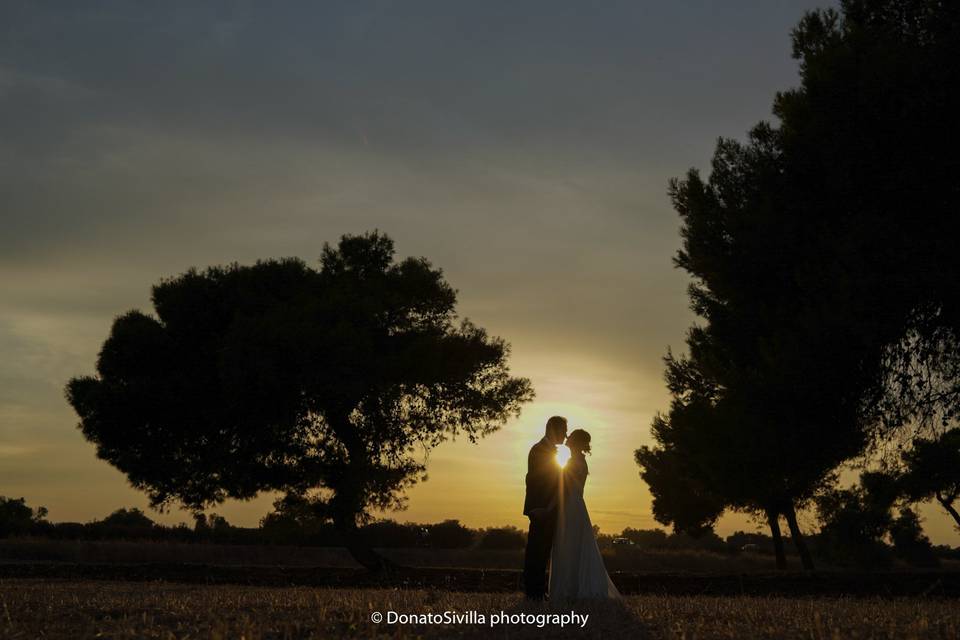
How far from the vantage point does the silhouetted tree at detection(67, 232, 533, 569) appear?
94.0 feet

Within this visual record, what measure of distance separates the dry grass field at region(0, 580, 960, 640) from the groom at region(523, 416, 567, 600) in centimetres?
47

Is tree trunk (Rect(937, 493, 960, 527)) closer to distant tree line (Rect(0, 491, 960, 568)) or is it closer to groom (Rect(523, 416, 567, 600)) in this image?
distant tree line (Rect(0, 491, 960, 568))

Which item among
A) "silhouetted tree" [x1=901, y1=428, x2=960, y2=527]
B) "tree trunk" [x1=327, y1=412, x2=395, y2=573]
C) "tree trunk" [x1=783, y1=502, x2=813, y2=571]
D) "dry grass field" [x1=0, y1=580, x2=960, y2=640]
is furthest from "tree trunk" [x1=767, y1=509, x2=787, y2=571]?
"dry grass field" [x1=0, y1=580, x2=960, y2=640]

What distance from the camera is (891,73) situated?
20.1 metres

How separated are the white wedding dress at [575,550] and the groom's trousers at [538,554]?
11 cm

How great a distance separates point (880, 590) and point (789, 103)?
1171 centimetres

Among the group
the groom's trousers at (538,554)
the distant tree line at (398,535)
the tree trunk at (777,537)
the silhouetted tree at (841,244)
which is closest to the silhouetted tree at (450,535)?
the distant tree line at (398,535)

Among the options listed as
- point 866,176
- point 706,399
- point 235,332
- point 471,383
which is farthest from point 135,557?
point 866,176

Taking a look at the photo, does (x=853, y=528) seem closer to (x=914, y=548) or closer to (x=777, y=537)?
(x=777, y=537)

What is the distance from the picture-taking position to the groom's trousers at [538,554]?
42.6 feet

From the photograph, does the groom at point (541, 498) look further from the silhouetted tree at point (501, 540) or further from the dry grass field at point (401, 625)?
the silhouetted tree at point (501, 540)

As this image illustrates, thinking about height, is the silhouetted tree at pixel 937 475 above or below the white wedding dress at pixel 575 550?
above

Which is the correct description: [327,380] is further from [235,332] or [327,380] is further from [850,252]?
[850,252]

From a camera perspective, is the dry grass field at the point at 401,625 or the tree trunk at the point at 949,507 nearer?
the dry grass field at the point at 401,625
